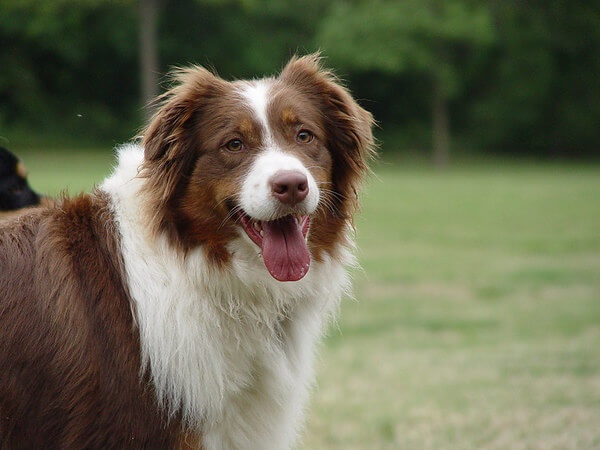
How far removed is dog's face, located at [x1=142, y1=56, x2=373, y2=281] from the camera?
3.90 m

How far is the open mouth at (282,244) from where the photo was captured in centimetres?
394

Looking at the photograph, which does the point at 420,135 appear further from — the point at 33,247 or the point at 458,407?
the point at 33,247

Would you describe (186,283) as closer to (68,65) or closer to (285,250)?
(285,250)

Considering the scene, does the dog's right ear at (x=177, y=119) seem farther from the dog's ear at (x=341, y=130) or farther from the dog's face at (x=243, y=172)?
the dog's ear at (x=341, y=130)

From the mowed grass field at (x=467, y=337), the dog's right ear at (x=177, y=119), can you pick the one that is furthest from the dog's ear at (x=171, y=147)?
the mowed grass field at (x=467, y=337)

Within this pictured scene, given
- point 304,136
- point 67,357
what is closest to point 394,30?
point 304,136

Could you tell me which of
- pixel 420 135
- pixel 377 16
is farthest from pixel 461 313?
pixel 420 135

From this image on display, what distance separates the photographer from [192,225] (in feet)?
13.3

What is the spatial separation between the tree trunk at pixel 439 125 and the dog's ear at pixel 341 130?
3962cm

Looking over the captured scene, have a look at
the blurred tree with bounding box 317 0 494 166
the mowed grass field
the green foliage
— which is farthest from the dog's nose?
the green foliage

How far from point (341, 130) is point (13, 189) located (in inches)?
107

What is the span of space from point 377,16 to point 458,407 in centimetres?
3959

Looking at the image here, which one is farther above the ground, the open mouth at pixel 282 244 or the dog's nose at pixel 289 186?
the dog's nose at pixel 289 186

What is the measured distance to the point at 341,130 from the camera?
443 centimetres
